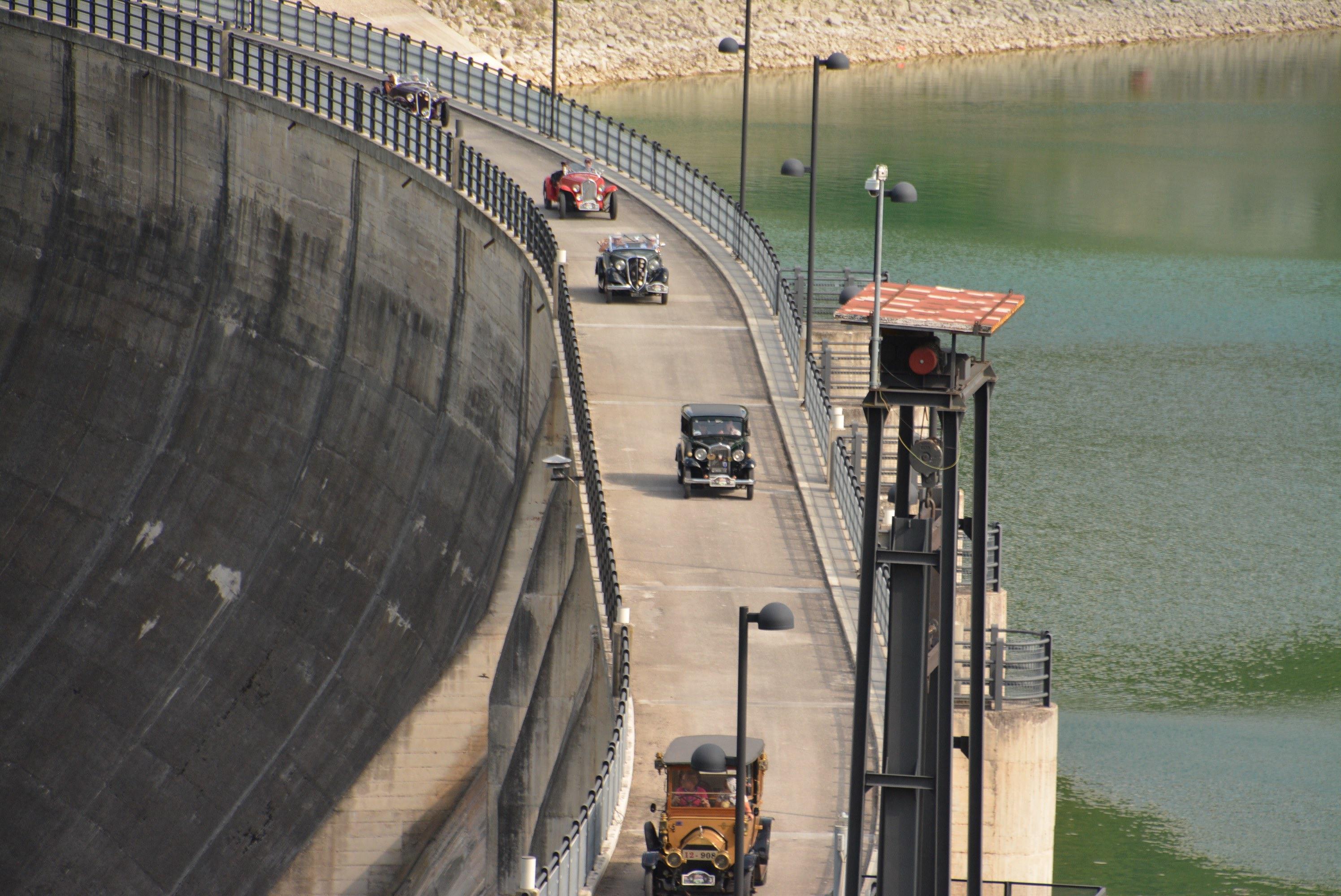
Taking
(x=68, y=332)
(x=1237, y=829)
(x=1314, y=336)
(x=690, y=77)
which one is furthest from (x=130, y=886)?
(x=690, y=77)

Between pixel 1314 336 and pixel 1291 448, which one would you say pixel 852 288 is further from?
pixel 1314 336

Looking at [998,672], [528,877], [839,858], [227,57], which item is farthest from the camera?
[227,57]

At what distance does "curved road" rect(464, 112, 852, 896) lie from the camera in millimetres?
25766

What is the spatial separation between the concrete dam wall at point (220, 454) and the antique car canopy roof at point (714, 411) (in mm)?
4190

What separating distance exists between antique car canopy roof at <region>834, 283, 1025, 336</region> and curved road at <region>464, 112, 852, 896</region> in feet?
26.1

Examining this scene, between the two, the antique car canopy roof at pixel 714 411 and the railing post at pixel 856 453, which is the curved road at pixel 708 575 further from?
the antique car canopy roof at pixel 714 411

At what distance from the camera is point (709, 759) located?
21828 millimetres

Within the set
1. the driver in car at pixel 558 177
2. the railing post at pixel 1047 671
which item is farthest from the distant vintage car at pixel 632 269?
the railing post at pixel 1047 671

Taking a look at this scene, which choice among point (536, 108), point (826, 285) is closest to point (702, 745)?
point (826, 285)

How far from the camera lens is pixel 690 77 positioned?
119250 mm

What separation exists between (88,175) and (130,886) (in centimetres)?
2294

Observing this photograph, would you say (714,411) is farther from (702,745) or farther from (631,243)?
(702,745)

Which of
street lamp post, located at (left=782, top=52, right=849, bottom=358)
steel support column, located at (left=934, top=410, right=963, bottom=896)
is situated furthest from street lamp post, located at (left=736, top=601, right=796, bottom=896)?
street lamp post, located at (left=782, top=52, right=849, bottom=358)

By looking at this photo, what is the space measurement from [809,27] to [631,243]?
81.5m
